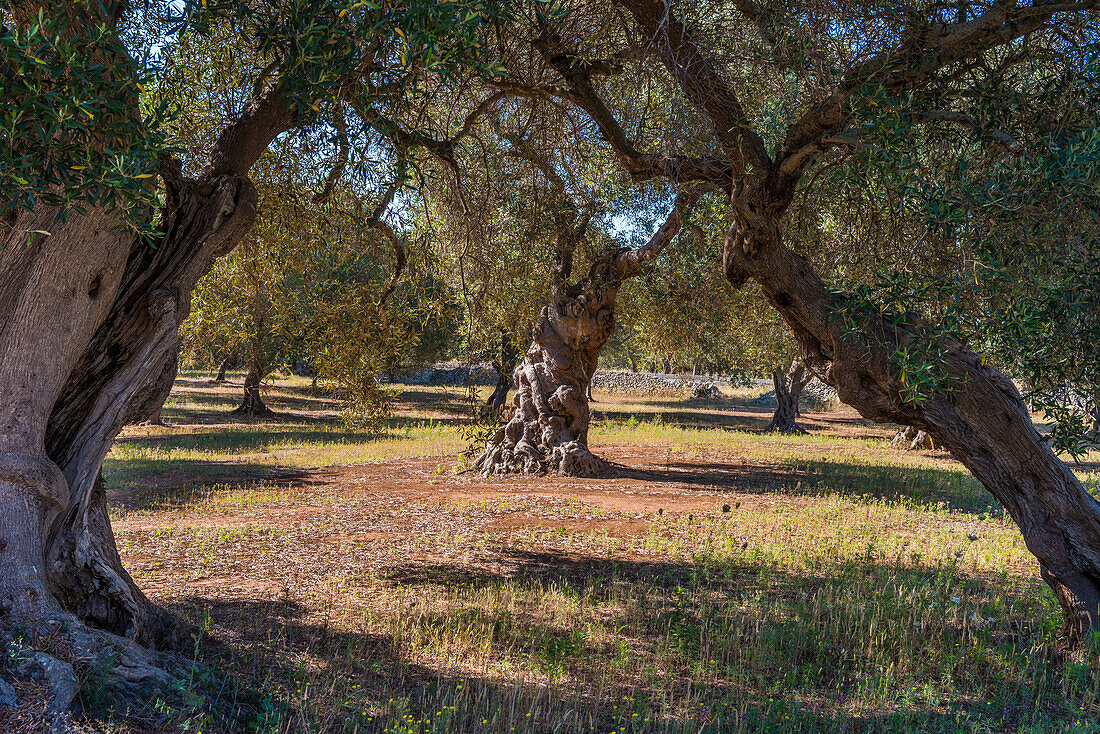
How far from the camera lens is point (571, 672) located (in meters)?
5.61

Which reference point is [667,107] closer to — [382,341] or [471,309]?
[471,309]

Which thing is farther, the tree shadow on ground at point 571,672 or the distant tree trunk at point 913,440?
the distant tree trunk at point 913,440

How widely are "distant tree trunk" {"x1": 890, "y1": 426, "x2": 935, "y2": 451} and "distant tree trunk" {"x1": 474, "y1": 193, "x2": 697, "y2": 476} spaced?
51.1 feet

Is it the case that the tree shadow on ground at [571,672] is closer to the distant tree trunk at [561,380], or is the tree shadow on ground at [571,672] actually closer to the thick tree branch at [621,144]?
the thick tree branch at [621,144]

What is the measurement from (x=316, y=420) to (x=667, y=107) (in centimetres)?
2558

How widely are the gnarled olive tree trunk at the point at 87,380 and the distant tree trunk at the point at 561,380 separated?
9916 millimetres

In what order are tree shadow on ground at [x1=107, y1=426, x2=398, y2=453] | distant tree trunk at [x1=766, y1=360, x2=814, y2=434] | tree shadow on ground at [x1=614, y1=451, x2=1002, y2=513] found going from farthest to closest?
distant tree trunk at [x1=766, y1=360, x2=814, y2=434]
tree shadow on ground at [x1=107, y1=426, x2=398, y2=453]
tree shadow on ground at [x1=614, y1=451, x2=1002, y2=513]

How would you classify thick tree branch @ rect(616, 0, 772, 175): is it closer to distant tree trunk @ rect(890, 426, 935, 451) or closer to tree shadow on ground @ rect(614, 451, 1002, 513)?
tree shadow on ground @ rect(614, 451, 1002, 513)

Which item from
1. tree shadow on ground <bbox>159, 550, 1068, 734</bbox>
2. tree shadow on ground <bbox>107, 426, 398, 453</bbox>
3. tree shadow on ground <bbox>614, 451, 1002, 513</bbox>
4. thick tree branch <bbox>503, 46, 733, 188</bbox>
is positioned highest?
thick tree branch <bbox>503, 46, 733, 188</bbox>

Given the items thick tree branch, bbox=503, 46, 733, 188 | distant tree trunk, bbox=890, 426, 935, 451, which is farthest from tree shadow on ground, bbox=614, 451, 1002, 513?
thick tree branch, bbox=503, 46, 733, 188

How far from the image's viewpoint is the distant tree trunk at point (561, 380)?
15.5m

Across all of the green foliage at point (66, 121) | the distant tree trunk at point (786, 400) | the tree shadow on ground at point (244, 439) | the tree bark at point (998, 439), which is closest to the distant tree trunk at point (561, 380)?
the tree shadow on ground at point (244, 439)

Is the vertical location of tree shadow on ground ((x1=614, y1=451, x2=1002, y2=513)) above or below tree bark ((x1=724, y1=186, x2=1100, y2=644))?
below

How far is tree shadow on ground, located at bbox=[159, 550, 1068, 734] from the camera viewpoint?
4707mm
